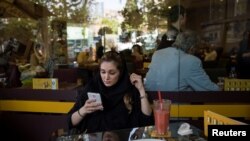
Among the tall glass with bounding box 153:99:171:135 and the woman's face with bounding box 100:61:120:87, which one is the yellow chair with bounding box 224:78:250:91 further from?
the tall glass with bounding box 153:99:171:135

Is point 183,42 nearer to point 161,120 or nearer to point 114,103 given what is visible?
point 114,103

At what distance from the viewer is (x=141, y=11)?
7.62 meters

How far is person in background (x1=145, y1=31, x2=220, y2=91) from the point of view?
11.1 feet

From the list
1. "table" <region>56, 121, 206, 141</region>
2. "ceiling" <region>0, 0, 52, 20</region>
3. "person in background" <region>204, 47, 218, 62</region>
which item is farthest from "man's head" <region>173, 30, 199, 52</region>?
"ceiling" <region>0, 0, 52, 20</region>

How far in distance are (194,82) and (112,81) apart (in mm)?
1235

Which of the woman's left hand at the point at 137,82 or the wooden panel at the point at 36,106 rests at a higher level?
the woman's left hand at the point at 137,82

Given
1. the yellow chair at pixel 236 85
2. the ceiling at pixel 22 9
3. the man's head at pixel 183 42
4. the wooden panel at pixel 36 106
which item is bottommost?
the wooden panel at pixel 36 106

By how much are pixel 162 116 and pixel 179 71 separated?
1570 millimetres

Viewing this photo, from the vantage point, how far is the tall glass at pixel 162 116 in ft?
6.18

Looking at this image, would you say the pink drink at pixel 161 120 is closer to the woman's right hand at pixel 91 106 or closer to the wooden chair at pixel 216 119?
the wooden chair at pixel 216 119

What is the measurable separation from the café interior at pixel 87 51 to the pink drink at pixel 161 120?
22 cm

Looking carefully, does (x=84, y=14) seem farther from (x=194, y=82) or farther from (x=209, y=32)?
(x=194, y=82)

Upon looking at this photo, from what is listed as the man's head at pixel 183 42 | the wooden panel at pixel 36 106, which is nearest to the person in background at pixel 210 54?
the man's head at pixel 183 42

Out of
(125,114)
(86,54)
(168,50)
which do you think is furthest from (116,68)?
(86,54)
